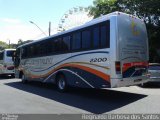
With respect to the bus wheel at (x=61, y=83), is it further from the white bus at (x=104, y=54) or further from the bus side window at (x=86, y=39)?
the bus side window at (x=86, y=39)

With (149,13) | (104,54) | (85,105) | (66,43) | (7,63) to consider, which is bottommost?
(85,105)

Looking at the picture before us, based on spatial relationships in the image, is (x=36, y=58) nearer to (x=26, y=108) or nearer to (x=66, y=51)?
(x=66, y=51)

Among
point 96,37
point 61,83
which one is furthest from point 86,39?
point 61,83

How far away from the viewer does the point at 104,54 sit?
11.7 meters

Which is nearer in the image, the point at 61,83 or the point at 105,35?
the point at 105,35

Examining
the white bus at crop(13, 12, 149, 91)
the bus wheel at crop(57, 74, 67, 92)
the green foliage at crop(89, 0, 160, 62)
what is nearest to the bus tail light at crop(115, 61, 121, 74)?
the white bus at crop(13, 12, 149, 91)

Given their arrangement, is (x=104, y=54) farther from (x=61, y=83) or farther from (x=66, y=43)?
(x=61, y=83)

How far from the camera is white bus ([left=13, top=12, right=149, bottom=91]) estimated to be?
11352 mm

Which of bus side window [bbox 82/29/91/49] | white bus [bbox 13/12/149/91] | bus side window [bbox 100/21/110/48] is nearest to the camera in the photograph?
white bus [bbox 13/12/149/91]

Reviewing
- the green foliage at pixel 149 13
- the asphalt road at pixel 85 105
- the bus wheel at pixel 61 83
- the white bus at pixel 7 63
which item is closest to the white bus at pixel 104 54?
the bus wheel at pixel 61 83

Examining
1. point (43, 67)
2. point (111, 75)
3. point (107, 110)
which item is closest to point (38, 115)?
point (107, 110)

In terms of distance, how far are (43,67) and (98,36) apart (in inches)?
263

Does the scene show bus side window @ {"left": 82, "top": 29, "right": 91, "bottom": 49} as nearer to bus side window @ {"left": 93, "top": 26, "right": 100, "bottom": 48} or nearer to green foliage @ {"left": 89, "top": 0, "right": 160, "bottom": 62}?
bus side window @ {"left": 93, "top": 26, "right": 100, "bottom": 48}

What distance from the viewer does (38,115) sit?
368 inches
